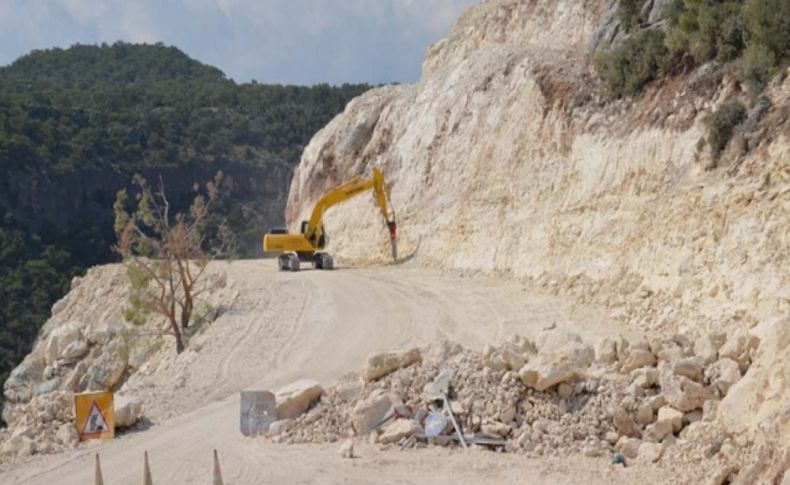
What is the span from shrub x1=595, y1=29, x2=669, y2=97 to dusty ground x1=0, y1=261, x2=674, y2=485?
5396 mm

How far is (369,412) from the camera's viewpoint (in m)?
11.8

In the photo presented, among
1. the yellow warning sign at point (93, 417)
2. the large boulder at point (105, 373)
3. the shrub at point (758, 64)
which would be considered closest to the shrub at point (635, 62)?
the shrub at point (758, 64)

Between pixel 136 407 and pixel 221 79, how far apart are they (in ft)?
324

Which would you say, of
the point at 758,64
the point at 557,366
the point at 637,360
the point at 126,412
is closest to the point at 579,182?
the point at 758,64

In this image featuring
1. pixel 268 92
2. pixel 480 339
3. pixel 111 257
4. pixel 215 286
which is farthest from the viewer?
pixel 268 92

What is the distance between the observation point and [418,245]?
1103 inches

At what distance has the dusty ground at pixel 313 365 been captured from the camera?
10711mm

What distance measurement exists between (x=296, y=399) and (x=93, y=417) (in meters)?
2.89

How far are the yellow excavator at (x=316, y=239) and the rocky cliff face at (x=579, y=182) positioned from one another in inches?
24.1

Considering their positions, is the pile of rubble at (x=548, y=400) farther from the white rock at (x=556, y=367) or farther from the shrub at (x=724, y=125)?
the shrub at (x=724, y=125)

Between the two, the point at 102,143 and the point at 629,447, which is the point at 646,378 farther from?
the point at 102,143

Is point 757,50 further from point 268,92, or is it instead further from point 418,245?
point 268,92

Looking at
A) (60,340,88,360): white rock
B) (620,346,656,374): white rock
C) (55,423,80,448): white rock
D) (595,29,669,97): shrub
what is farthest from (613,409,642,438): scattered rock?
(60,340,88,360): white rock

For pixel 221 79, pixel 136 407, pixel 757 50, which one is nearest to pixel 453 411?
pixel 136 407
